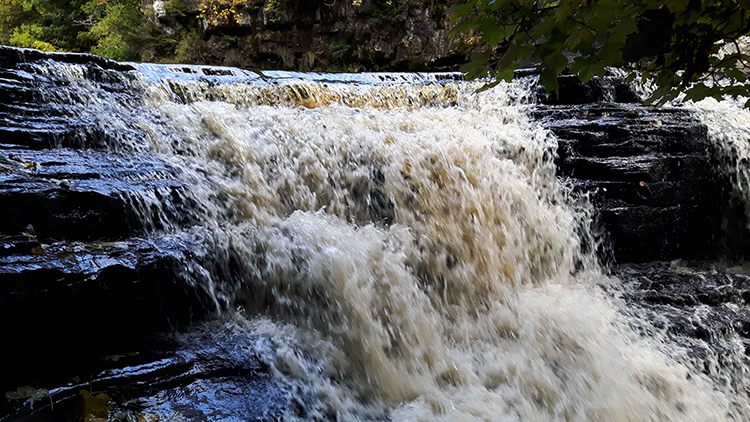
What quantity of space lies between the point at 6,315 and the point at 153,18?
548 inches

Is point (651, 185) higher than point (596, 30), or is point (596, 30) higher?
point (596, 30)

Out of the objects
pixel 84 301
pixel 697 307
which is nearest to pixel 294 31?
pixel 84 301

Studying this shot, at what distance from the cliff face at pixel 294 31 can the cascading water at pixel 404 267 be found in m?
7.71

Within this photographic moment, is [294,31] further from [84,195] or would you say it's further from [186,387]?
[186,387]

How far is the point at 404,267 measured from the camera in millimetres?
3199

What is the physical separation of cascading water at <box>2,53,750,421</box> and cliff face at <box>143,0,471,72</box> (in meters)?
7.71

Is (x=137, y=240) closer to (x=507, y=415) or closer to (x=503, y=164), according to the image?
(x=507, y=415)

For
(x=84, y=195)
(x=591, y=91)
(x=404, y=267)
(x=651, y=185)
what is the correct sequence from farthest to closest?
(x=591, y=91) → (x=651, y=185) → (x=404, y=267) → (x=84, y=195)

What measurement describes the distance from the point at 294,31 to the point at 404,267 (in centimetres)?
1160

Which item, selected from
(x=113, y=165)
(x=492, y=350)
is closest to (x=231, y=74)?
(x=113, y=165)

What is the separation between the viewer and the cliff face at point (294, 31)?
12.3 m

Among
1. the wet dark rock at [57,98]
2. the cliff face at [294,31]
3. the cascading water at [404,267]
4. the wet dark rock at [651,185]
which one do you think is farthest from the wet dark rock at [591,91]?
the cliff face at [294,31]

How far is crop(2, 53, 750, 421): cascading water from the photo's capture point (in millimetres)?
2424

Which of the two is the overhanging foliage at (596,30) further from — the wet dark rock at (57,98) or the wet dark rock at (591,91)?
the wet dark rock at (591,91)
